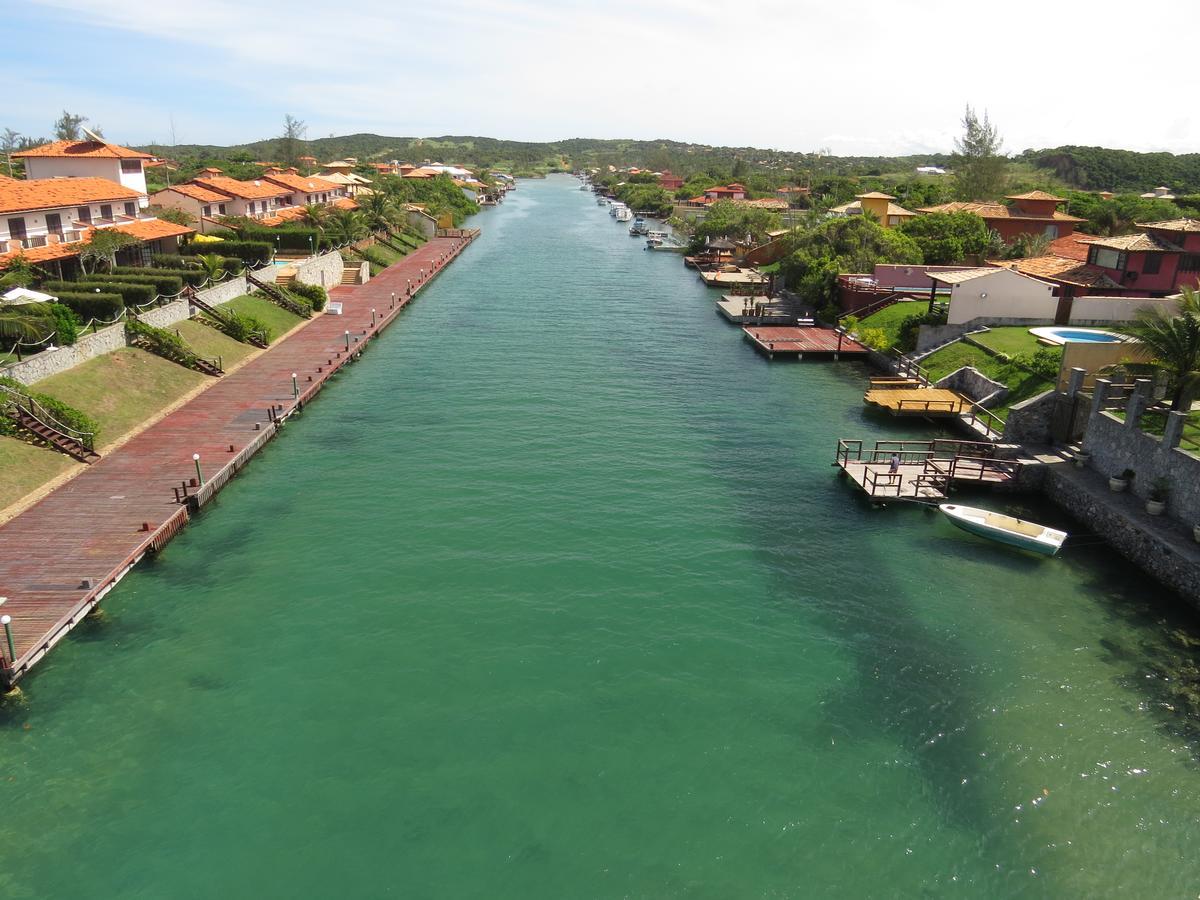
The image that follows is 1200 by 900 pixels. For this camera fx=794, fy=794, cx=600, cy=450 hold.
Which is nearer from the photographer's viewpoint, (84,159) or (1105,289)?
(1105,289)

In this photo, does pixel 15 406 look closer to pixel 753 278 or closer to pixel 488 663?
pixel 488 663

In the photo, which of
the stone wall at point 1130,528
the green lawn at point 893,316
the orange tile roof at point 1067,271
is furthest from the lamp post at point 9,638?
the orange tile roof at point 1067,271

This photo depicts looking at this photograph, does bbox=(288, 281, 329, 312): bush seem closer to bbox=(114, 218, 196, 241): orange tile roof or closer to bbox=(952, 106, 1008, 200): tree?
bbox=(114, 218, 196, 241): orange tile roof

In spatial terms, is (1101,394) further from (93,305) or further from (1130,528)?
(93,305)

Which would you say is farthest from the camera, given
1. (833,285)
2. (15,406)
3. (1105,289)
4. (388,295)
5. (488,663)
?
(388,295)

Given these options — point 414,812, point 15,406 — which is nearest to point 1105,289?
point 414,812

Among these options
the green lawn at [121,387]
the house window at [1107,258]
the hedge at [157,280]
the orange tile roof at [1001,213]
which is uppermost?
the orange tile roof at [1001,213]

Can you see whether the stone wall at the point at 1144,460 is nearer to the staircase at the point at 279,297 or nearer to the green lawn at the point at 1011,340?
the green lawn at the point at 1011,340
